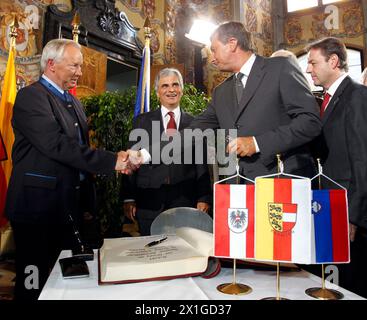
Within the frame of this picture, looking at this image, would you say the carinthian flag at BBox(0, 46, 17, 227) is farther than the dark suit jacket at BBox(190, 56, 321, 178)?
Yes

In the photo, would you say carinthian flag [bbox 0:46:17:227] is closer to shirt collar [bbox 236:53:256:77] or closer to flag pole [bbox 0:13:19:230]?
flag pole [bbox 0:13:19:230]

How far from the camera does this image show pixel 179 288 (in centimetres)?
98

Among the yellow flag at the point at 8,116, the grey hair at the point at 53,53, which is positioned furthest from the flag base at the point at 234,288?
the yellow flag at the point at 8,116

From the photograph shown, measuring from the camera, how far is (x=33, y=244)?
191 centimetres

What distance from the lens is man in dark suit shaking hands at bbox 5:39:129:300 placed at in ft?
6.26

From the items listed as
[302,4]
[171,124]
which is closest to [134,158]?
[171,124]

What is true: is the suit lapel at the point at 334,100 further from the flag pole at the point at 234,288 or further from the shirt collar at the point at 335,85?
the flag pole at the point at 234,288

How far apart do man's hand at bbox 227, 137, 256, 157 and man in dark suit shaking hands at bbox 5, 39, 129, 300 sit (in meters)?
0.89

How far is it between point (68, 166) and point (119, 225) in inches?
93.1

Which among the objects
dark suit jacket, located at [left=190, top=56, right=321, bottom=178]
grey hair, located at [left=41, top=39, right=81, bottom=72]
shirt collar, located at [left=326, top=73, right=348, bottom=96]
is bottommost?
dark suit jacket, located at [left=190, top=56, right=321, bottom=178]

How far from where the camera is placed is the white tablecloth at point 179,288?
3.05ft

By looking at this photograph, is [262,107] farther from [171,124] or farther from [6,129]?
[6,129]

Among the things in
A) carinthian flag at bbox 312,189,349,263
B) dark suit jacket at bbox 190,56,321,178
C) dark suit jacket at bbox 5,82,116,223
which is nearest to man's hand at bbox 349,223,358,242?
dark suit jacket at bbox 190,56,321,178

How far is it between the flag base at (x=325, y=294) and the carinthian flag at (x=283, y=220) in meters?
0.13
